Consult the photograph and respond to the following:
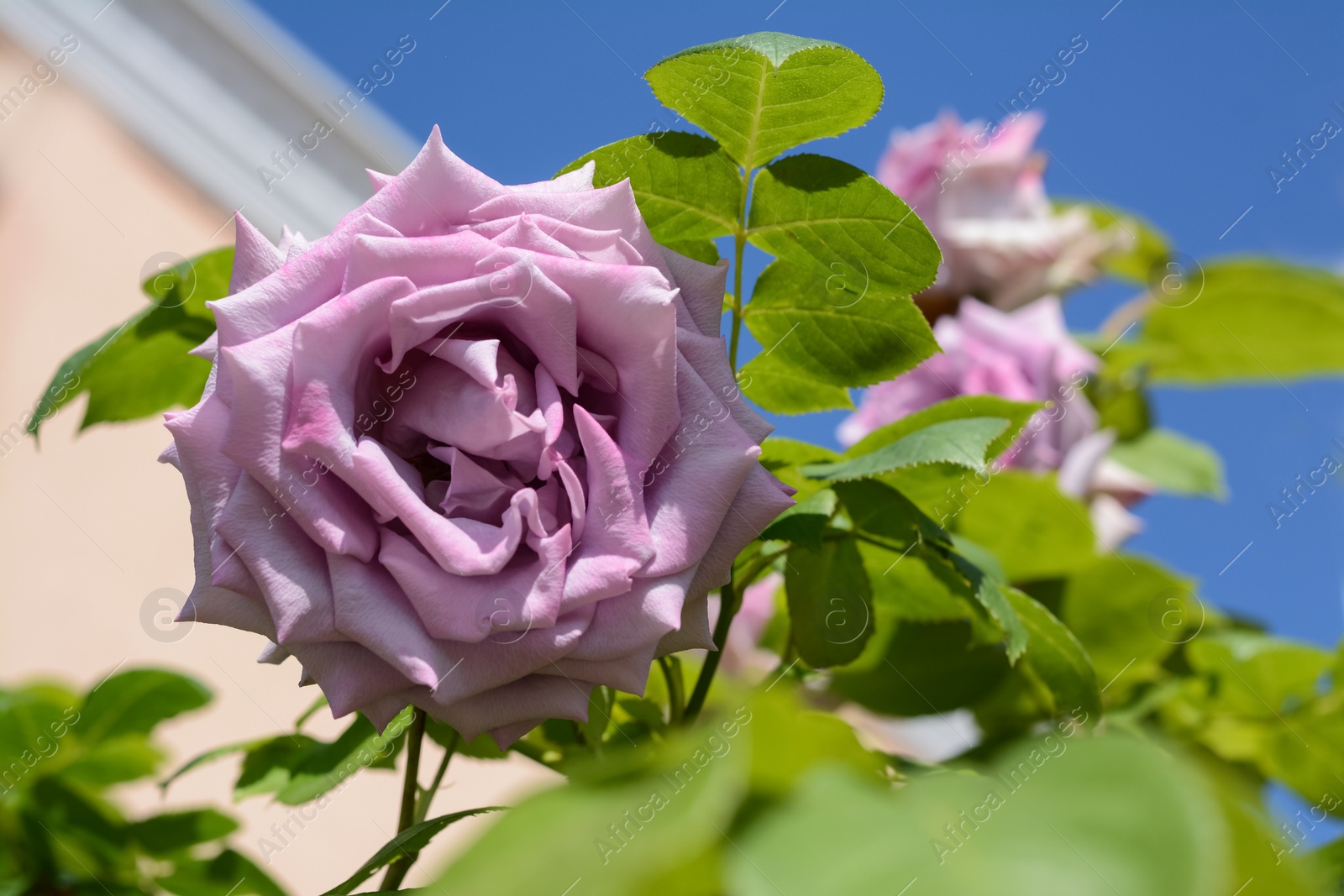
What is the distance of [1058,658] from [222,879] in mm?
345

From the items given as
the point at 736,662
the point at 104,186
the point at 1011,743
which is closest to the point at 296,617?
the point at 1011,743

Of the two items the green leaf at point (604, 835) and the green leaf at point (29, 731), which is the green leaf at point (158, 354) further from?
the green leaf at point (604, 835)

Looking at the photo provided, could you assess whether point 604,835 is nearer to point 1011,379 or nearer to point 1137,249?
point 1011,379

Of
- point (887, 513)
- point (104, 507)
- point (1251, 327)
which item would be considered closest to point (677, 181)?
point (887, 513)

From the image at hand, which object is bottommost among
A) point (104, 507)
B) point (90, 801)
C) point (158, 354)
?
point (90, 801)

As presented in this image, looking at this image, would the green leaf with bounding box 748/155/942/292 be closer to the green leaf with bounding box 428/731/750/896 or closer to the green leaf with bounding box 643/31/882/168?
the green leaf with bounding box 643/31/882/168

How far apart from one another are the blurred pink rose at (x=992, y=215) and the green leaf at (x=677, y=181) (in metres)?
0.46

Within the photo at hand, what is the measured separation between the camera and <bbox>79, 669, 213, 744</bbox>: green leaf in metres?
0.50

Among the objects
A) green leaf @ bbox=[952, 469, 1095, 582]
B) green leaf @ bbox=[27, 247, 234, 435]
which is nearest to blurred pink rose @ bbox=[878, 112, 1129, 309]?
green leaf @ bbox=[952, 469, 1095, 582]

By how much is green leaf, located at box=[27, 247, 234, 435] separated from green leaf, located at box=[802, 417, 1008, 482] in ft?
0.80

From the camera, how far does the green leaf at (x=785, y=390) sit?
353mm

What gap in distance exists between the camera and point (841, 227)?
0.32m

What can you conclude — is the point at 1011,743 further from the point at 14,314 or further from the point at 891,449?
the point at 14,314

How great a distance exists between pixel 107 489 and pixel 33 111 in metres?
0.77
